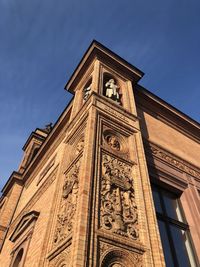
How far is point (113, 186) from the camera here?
5570mm

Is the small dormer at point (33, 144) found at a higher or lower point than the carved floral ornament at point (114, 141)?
higher

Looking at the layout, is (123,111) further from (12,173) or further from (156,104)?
(12,173)

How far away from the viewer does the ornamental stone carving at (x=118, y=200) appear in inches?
189

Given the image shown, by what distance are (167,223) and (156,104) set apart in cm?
523

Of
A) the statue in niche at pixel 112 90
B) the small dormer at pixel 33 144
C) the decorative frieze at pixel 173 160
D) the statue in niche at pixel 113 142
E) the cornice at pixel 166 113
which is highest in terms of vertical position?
the small dormer at pixel 33 144

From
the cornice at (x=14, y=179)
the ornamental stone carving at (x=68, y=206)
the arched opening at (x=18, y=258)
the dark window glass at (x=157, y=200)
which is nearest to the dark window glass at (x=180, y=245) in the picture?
the dark window glass at (x=157, y=200)

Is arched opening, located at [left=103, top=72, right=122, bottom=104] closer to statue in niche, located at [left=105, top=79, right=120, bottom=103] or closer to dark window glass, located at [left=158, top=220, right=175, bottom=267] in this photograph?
statue in niche, located at [left=105, top=79, right=120, bottom=103]

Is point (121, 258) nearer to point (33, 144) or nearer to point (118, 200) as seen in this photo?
point (118, 200)

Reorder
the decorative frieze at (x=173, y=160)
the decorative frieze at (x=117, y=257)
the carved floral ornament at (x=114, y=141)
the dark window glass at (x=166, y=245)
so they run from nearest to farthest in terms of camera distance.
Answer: the decorative frieze at (x=117, y=257), the dark window glass at (x=166, y=245), the carved floral ornament at (x=114, y=141), the decorative frieze at (x=173, y=160)

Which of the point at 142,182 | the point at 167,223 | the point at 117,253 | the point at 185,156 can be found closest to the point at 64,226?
the point at 117,253

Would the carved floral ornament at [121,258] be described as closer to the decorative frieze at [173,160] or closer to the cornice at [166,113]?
the decorative frieze at [173,160]

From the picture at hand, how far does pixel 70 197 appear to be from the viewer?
19.0ft

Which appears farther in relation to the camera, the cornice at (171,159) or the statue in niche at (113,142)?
the cornice at (171,159)

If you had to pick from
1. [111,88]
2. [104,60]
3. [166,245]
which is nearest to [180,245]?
[166,245]
